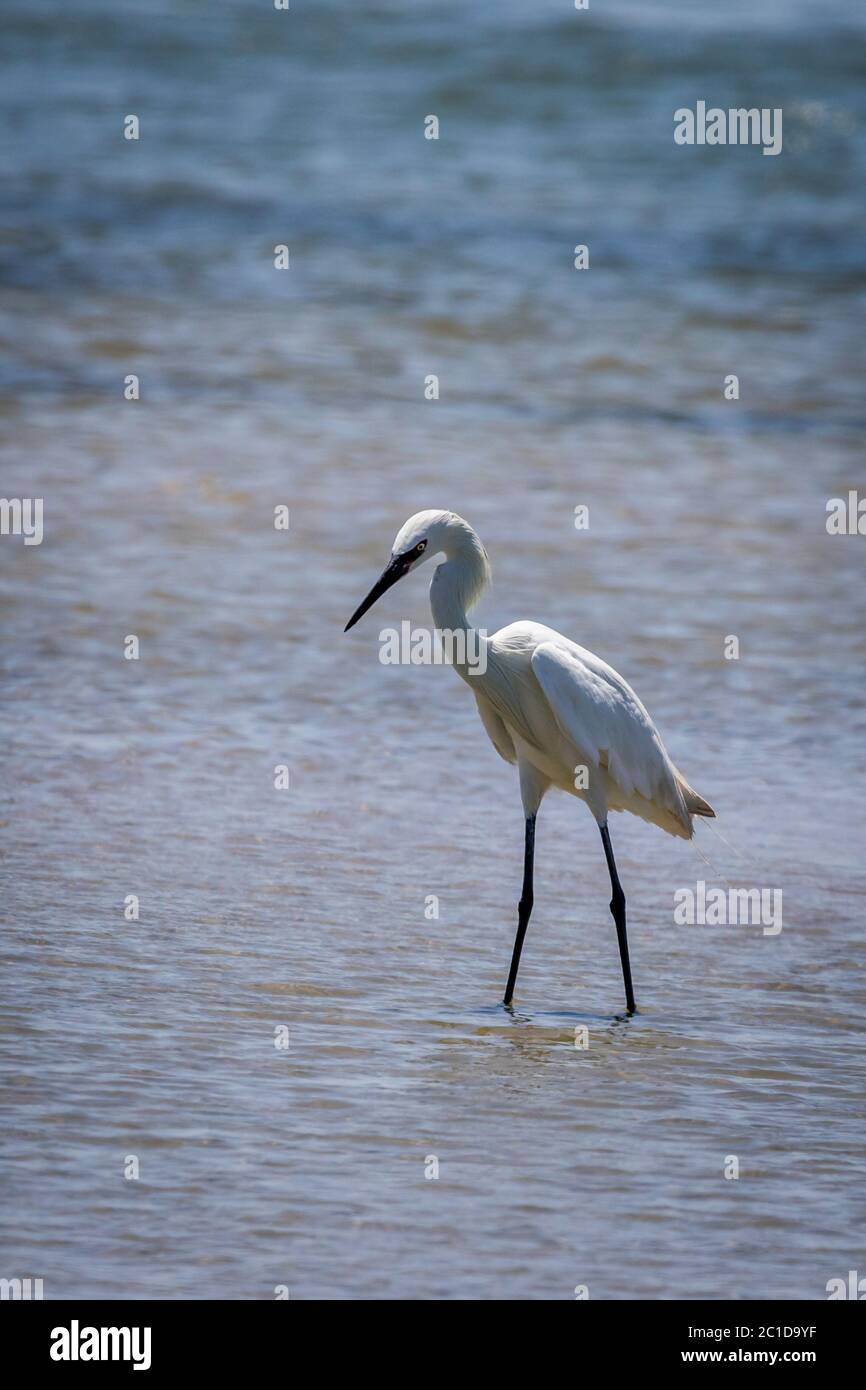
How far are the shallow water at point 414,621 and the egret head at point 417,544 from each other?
1.12 m

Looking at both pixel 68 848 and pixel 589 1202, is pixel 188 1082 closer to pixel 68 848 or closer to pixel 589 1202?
Answer: pixel 589 1202

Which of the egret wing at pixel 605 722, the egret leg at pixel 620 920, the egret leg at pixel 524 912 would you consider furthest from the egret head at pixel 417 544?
the egret leg at pixel 620 920

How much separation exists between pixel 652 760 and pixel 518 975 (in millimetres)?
792

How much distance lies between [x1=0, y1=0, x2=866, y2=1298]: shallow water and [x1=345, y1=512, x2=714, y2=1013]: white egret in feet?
1.53

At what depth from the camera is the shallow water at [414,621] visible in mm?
4129

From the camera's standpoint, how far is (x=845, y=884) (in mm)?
6512

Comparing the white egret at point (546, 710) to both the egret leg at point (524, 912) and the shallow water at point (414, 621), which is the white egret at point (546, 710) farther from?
the shallow water at point (414, 621)

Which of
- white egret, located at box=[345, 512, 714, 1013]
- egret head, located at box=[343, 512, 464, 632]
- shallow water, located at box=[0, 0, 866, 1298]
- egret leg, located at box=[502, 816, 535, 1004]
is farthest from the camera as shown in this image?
white egret, located at box=[345, 512, 714, 1013]

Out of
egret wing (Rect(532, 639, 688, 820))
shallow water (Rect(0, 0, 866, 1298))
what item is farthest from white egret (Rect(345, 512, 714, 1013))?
shallow water (Rect(0, 0, 866, 1298))

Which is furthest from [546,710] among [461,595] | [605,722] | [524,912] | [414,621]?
[414,621]

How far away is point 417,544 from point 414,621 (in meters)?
3.95

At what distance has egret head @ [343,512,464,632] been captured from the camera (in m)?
5.50

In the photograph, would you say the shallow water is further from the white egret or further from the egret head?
the egret head
